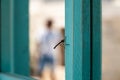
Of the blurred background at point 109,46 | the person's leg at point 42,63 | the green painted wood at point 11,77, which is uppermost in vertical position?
the blurred background at point 109,46

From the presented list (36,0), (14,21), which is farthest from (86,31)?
(36,0)

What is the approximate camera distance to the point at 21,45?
1.89m

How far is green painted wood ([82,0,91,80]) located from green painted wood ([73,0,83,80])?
0.01 meters

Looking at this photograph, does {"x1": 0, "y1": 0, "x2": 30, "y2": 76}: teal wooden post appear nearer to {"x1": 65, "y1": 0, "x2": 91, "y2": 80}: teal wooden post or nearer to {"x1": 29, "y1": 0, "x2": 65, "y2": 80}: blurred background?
{"x1": 65, "y1": 0, "x2": 91, "y2": 80}: teal wooden post

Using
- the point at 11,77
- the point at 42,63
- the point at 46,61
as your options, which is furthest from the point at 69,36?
the point at 42,63

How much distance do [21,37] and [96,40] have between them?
2.34 feet

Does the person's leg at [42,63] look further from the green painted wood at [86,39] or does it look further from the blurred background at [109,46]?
the green painted wood at [86,39]

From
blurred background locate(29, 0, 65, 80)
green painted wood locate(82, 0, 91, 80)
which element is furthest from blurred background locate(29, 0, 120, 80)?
green painted wood locate(82, 0, 91, 80)

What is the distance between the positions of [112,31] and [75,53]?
1.56ft

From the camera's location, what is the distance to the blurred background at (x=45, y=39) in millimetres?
4565

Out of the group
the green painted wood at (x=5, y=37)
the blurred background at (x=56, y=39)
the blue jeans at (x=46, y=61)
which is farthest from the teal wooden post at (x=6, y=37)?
the blue jeans at (x=46, y=61)

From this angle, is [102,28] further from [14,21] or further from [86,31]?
[14,21]

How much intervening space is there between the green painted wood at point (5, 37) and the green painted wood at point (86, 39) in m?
0.74

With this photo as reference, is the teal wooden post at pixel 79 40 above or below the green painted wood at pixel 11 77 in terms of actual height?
above
